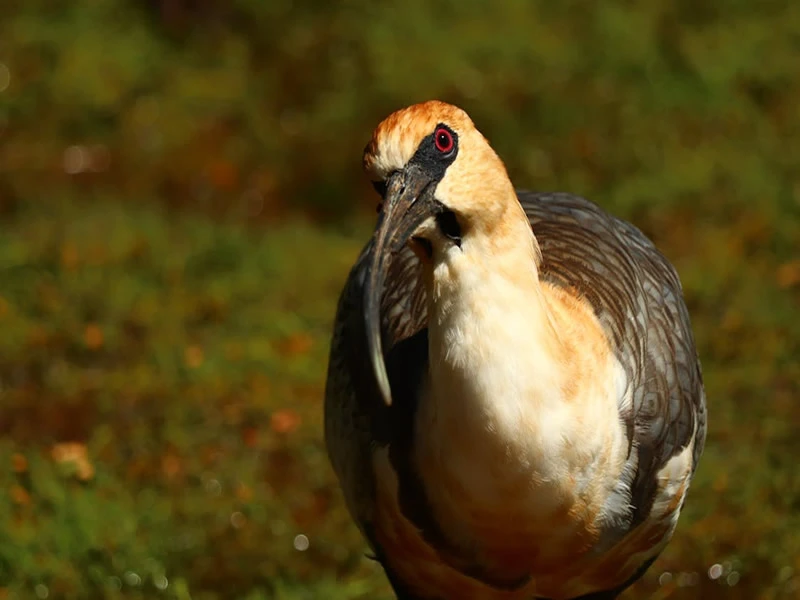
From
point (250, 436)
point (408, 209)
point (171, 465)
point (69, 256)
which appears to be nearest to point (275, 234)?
point (69, 256)

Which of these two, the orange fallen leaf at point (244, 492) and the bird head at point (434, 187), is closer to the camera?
the bird head at point (434, 187)

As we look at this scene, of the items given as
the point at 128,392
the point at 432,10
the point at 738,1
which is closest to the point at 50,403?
the point at 128,392

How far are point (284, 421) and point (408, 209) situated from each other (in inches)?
122

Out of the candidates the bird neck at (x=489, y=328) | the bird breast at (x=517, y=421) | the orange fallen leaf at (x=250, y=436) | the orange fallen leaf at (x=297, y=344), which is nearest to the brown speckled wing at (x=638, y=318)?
the bird breast at (x=517, y=421)

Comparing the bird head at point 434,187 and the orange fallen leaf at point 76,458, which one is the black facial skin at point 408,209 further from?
the orange fallen leaf at point 76,458

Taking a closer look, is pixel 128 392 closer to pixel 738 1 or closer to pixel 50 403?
pixel 50 403

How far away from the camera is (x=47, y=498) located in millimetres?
5211

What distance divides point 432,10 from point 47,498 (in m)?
4.63

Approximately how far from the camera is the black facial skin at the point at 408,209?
9.35ft

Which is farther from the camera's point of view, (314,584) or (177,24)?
(177,24)

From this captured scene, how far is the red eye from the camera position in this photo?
2990mm

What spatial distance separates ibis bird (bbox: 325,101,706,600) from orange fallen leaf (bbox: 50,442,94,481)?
63.1 inches

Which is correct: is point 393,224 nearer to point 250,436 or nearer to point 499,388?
point 499,388

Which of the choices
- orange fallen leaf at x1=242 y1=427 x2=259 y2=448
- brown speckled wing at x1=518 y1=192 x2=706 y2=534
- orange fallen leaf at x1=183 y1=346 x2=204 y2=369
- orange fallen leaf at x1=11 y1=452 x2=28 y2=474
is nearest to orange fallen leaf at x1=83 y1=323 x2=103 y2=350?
orange fallen leaf at x1=183 y1=346 x2=204 y2=369
